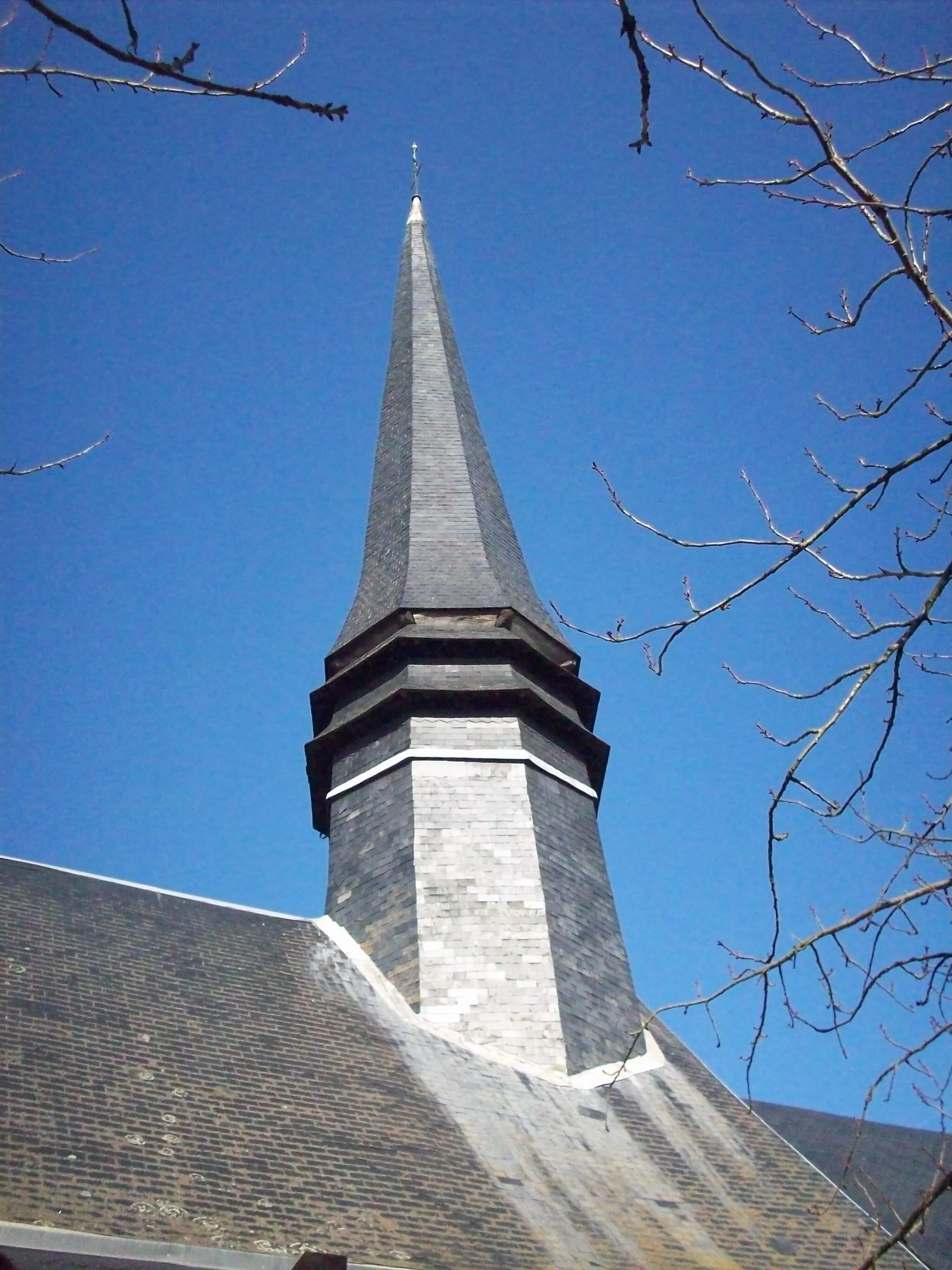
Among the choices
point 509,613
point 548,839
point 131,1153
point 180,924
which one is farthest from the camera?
point 509,613

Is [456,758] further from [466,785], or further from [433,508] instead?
[433,508]

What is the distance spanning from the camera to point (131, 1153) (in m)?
7.98

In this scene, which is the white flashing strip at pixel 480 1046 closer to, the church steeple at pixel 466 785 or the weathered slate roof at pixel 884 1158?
the church steeple at pixel 466 785

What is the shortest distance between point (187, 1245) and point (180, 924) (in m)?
4.39

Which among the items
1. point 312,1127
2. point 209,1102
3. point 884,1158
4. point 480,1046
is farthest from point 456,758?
point 884,1158

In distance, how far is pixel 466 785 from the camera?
12531mm

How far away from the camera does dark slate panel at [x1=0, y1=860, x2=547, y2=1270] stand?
7.69m

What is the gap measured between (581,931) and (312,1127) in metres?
3.55

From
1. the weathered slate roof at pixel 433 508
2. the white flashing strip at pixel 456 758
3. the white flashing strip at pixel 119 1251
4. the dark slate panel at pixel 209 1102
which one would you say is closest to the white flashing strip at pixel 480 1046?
the dark slate panel at pixel 209 1102

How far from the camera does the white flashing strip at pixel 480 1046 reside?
34.6ft

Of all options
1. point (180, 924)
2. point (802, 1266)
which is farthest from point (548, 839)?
point (802, 1266)

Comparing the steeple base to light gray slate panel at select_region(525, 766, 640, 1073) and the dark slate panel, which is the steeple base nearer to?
light gray slate panel at select_region(525, 766, 640, 1073)

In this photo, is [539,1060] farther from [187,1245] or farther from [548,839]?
[187,1245]

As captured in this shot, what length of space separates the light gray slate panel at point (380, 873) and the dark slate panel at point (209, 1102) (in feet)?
1.33
